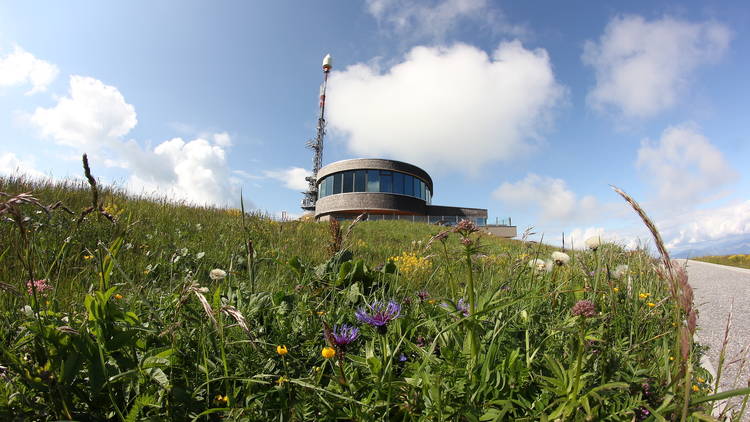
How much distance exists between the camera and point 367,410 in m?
1.21

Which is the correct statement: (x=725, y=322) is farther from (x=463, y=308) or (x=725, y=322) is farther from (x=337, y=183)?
(x=337, y=183)

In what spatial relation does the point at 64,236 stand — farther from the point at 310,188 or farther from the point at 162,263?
the point at 310,188

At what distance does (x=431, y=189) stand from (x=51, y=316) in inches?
1972

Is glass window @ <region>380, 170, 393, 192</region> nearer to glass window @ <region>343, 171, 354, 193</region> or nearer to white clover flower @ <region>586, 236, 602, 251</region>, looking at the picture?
glass window @ <region>343, 171, 354, 193</region>

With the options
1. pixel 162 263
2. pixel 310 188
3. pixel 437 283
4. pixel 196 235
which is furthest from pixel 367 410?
pixel 310 188

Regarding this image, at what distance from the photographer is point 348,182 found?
1626 inches

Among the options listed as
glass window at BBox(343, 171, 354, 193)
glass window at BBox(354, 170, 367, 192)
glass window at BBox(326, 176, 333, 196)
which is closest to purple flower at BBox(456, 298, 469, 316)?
glass window at BBox(354, 170, 367, 192)

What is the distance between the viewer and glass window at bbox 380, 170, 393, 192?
40188 millimetres

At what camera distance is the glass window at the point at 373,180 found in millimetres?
40156

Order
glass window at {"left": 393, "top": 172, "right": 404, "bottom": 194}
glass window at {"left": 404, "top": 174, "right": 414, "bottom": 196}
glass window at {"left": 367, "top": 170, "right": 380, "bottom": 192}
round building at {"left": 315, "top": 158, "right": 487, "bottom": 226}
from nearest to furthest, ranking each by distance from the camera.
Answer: round building at {"left": 315, "top": 158, "right": 487, "bottom": 226} < glass window at {"left": 367, "top": 170, "right": 380, "bottom": 192} < glass window at {"left": 393, "top": 172, "right": 404, "bottom": 194} < glass window at {"left": 404, "top": 174, "right": 414, "bottom": 196}

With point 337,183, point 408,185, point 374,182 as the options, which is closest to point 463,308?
point 374,182

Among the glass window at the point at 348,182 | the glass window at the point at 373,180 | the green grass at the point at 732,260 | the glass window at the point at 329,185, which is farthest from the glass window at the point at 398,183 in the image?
the green grass at the point at 732,260

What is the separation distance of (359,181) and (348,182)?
→ 1470 mm

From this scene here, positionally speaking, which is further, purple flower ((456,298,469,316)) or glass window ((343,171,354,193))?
glass window ((343,171,354,193))
